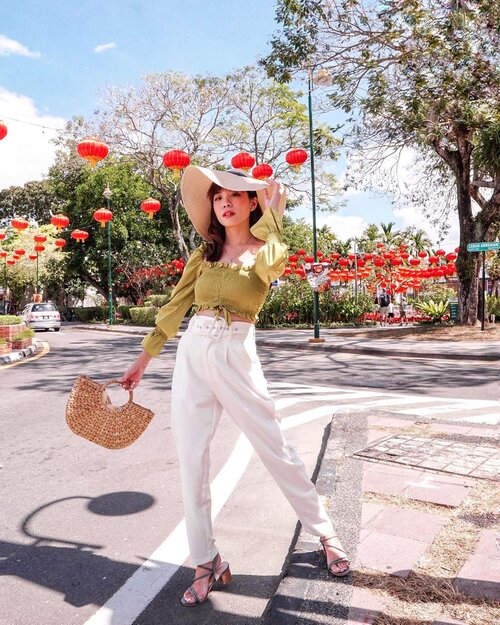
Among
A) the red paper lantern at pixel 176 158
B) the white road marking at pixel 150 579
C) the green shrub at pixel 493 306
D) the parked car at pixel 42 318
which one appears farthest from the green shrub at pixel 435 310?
the white road marking at pixel 150 579

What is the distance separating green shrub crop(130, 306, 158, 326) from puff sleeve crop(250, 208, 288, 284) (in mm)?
27035

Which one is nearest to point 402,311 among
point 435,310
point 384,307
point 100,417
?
point 384,307

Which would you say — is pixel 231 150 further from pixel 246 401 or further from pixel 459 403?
pixel 246 401

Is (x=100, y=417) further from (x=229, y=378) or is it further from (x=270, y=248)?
(x=270, y=248)

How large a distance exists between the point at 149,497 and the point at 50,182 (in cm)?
3846

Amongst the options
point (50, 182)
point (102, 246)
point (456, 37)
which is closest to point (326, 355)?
point (456, 37)

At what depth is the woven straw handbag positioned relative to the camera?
8.65ft

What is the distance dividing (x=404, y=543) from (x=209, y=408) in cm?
115

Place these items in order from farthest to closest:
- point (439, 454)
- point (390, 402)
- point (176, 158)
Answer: point (176, 158) → point (390, 402) → point (439, 454)

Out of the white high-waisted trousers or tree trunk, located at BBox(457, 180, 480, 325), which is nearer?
the white high-waisted trousers

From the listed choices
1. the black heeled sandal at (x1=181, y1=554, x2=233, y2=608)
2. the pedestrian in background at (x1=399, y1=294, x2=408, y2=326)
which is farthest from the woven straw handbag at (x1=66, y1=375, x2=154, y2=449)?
the pedestrian in background at (x1=399, y1=294, x2=408, y2=326)

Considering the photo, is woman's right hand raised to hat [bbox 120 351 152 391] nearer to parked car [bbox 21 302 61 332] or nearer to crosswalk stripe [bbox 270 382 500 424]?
crosswalk stripe [bbox 270 382 500 424]

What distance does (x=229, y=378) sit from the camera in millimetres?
2297

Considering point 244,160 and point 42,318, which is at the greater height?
point 244,160
